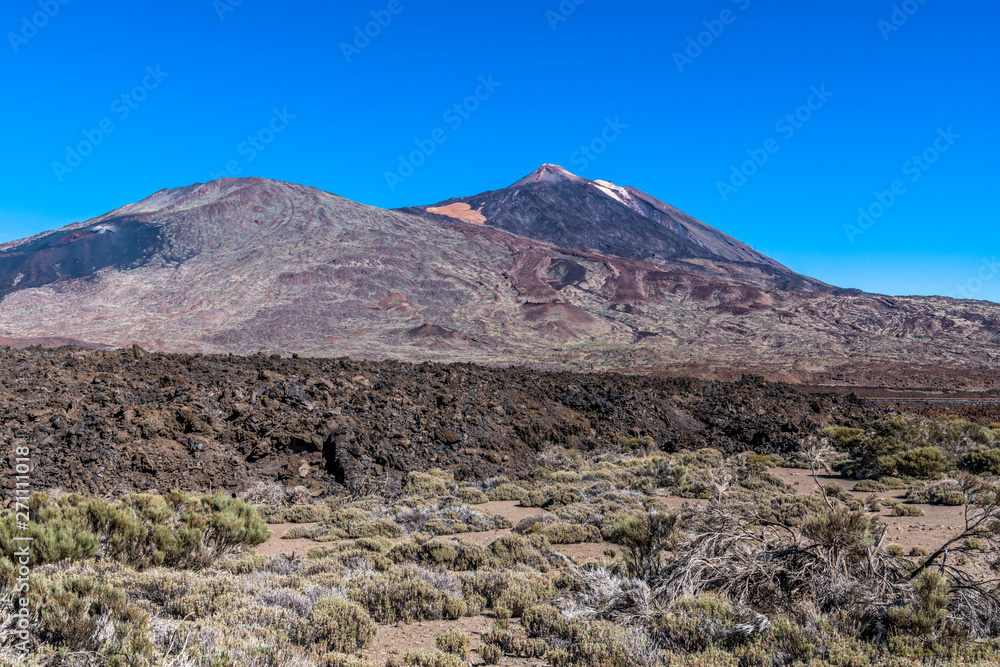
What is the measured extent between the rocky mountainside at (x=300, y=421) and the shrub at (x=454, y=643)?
761cm

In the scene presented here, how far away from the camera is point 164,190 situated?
124m

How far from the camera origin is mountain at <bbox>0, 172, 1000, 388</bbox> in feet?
200

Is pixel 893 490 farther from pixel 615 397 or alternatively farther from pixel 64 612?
pixel 64 612

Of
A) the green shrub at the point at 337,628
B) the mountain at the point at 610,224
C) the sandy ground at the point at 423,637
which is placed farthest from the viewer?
the mountain at the point at 610,224

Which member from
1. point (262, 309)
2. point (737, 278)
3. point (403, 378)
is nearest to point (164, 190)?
point (262, 309)

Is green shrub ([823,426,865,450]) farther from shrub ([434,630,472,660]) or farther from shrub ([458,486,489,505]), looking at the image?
shrub ([434,630,472,660])

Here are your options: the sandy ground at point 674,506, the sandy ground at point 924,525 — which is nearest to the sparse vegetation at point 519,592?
the sandy ground at point 674,506

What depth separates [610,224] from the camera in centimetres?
13450

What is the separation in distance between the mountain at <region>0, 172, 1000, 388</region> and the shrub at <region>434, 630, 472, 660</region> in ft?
146

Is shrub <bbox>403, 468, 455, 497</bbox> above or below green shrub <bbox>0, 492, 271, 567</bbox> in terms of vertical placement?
below

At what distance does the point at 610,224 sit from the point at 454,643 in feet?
443

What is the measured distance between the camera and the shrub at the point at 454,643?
4.76 m

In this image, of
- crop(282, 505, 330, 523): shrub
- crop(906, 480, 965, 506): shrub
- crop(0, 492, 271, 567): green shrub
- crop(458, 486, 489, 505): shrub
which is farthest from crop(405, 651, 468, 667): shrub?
crop(906, 480, 965, 506): shrub

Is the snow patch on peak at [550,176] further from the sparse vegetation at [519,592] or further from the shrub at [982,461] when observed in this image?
the sparse vegetation at [519,592]
